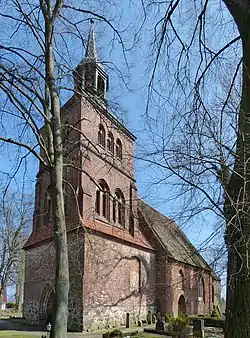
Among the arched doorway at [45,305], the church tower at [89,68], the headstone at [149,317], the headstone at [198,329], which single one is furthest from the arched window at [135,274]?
the church tower at [89,68]

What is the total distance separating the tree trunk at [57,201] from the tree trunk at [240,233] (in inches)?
151

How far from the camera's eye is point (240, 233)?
410 cm

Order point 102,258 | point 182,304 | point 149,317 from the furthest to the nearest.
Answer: point 182,304, point 149,317, point 102,258

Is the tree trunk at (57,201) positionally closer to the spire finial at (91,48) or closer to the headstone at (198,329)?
the spire finial at (91,48)

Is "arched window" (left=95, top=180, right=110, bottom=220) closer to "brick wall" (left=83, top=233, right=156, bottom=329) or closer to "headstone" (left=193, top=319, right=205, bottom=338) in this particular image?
"brick wall" (left=83, top=233, right=156, bottom=329)

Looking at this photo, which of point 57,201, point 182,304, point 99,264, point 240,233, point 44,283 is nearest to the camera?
point 240,233

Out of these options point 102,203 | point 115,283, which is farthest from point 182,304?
point 102,203

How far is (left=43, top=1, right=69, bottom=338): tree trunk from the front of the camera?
7.19 metres

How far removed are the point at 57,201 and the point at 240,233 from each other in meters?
4.46

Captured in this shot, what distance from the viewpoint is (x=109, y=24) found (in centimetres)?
834

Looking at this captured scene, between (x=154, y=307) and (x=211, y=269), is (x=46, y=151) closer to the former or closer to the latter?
(x=211, y=269)

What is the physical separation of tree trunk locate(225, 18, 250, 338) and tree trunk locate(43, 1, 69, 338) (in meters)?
3.84

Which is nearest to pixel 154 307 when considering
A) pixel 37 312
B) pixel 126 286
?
pixel 126 286

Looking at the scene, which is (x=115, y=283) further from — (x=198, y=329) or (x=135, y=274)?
(x=198, y=329)
